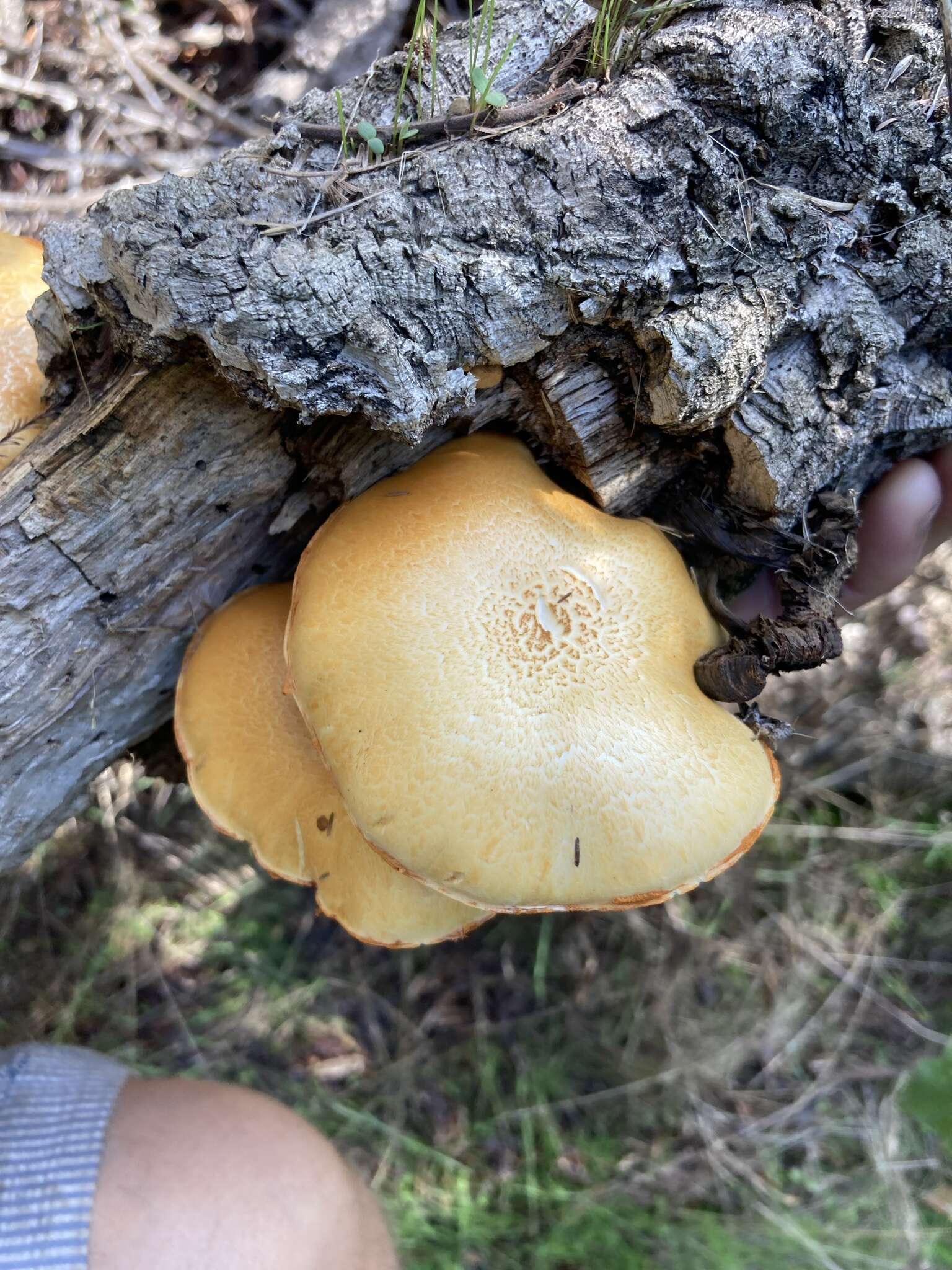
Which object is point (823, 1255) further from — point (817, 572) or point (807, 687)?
point (817, 572)

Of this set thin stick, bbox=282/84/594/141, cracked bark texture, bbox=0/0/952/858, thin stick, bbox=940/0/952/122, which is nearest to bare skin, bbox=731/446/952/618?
cracked bark texture, bbox=0/0/952/858

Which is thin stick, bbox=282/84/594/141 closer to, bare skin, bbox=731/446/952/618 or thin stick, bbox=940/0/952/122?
thin stick, bbox=940/0/952/122

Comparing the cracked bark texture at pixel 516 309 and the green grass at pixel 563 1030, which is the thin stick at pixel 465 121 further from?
the green grass at pixel 563 1030

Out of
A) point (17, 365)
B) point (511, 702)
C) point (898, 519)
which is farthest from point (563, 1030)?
point (17, 365)

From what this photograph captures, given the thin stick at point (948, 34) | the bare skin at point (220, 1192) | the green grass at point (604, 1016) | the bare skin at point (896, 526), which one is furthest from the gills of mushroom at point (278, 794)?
the thin stick at point (948, 34)

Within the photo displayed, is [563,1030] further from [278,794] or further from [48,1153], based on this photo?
[278,794]
